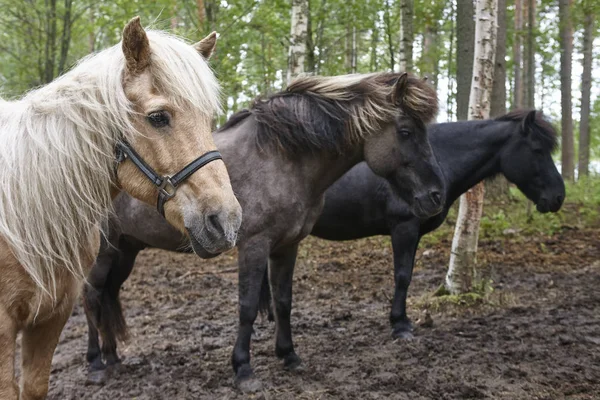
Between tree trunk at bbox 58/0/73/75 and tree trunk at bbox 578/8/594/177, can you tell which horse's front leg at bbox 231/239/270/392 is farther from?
tree trunk at bbox 578/8/594/177

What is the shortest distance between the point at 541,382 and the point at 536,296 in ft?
9.06

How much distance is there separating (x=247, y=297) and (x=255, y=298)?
7cm

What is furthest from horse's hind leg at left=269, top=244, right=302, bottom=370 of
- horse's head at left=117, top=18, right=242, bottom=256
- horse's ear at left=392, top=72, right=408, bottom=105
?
horse's head at left=117, top=18, right=242, bottom=256

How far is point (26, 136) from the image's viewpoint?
7.87 feet

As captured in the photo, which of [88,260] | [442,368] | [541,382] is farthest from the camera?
[442,368]

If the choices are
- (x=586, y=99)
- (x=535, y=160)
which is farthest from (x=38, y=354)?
(x=586, y=99)

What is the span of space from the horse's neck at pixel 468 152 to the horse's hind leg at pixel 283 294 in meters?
2.10

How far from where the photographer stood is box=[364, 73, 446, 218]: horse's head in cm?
452

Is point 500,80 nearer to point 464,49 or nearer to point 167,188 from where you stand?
point 464,49

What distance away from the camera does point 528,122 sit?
597cm

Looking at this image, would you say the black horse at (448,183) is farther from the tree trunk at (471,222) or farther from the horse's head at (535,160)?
the tree trunk at (471,222)

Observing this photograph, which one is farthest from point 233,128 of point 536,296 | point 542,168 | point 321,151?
point 536,296

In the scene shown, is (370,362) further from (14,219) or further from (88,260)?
(14,219)

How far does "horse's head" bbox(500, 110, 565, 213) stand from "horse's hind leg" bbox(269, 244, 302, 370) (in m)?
2.70
